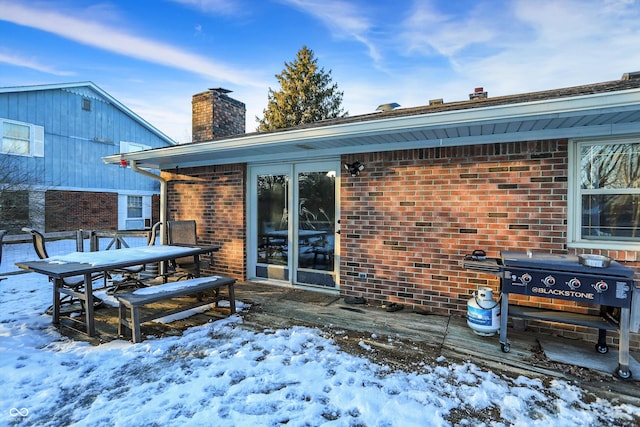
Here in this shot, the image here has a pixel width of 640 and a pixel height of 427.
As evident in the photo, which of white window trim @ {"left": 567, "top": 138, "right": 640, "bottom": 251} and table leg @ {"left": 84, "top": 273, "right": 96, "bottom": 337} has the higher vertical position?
white window trim @ {"left": 567, "top": 138, "right": 640, "bottom": 251}

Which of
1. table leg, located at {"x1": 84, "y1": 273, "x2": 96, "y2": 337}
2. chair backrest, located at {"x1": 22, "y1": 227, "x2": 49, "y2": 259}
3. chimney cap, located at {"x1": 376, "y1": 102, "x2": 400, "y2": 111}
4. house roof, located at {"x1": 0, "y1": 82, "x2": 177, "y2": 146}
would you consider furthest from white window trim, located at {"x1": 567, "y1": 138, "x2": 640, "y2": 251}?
house roof, located at {"x1": 0, "y1": 82, "x2": 177, "y2": 146}

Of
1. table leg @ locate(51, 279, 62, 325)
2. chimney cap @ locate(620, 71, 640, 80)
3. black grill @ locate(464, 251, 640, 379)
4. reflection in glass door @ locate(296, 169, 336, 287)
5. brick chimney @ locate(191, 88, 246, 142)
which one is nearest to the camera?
black grill @ locate(464, 251, 640, 379)

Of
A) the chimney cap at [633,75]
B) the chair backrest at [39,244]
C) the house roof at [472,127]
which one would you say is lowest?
the chair backrest at [39,244]

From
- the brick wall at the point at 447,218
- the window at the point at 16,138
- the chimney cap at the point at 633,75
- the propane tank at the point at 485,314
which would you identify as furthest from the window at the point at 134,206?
the chimney cap at the point at 633,75

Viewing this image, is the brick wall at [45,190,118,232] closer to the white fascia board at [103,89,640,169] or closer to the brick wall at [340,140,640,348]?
the white fascia board at [103,89,640,169]

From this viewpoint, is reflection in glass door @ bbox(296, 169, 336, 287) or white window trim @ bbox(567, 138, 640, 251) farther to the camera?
reflection in glass door @ bbox(296, 169, 336, 287)

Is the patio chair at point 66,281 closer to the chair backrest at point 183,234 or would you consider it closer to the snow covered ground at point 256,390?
the snow covered ground at point 256,390

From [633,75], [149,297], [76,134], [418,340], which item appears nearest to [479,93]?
[633,75]

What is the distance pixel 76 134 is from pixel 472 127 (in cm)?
1628

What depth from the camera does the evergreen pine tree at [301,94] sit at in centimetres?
1952

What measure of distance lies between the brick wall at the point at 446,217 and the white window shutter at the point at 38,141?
13878 mm

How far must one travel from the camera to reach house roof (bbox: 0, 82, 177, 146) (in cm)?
1193

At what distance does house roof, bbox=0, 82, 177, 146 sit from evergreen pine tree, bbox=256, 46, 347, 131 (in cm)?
659

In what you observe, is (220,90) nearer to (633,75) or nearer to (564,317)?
(633,75)
